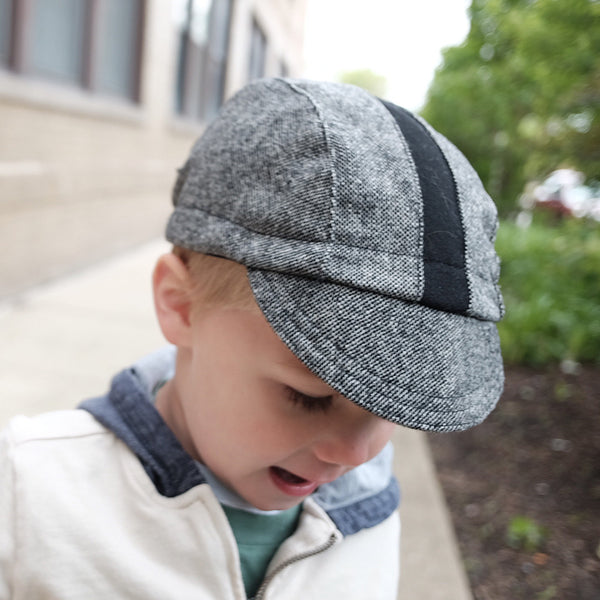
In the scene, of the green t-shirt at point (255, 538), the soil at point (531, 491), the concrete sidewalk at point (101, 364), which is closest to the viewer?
the green t-shirt at point (255, 538)

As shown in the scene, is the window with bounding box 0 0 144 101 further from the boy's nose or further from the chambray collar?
the boy's nose

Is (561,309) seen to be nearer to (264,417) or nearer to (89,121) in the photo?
(264,417)

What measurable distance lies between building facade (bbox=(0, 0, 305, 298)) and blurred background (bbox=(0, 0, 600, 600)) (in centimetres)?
2

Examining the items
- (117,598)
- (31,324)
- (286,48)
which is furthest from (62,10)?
(286,48)

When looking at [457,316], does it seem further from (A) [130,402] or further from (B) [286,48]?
(B) [286,48]

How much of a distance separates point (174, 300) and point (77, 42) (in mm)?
5179

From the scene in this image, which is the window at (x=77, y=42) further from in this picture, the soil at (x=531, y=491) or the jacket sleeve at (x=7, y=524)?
the jacket sleeve at (x=7, y=524)

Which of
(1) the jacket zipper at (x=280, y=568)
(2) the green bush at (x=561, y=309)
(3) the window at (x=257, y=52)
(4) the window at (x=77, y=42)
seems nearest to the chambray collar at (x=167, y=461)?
(1) the jacket zipper at (x=280, y=568)

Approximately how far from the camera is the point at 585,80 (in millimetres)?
2746

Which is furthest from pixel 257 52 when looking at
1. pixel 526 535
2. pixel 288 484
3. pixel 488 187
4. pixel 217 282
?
pixel 288 484

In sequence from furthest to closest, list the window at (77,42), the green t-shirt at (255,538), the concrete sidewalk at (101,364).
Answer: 1. the window at (77,42)
2. the concrete sidewalk at (101,364)
3. the green t-shirt at (255,538)

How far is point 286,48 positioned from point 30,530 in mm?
19230

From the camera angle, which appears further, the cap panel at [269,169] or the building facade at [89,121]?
the building facade at [89,121]

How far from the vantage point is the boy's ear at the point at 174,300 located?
130 centimetres
